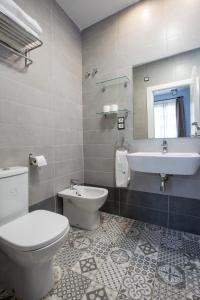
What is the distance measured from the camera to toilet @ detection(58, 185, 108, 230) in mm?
1769

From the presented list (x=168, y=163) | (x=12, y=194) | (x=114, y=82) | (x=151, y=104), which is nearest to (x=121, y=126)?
(x=151, y=104)

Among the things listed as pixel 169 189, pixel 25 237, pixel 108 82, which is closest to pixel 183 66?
pixel 108 82

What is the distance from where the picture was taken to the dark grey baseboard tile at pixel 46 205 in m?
1.64

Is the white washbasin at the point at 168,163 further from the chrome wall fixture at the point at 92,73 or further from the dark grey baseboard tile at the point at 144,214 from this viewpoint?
the chrome wall fixture at the point at 92,73

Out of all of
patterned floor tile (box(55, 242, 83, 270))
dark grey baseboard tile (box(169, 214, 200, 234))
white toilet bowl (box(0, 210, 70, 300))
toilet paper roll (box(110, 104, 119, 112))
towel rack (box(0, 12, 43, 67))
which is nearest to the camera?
white toilet bowl (box(0, 210, 70, 300))

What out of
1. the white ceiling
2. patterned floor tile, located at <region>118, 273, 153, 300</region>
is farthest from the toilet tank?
the white ceiling

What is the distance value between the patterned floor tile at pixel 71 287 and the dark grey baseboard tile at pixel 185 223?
1128 millimetres

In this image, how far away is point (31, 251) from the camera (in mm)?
941

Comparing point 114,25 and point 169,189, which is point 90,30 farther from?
point 169,189

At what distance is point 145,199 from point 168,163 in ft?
2.30

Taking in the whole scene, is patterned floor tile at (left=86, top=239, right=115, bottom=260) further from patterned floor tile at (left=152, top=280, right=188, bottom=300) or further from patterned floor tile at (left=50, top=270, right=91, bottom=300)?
patterned floor tile at (left=152, top=280, right=188, bottom=300)

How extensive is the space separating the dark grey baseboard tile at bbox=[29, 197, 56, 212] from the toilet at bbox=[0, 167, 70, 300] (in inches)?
11.3

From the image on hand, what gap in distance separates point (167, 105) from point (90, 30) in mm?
1538

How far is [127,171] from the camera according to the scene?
200 cm
